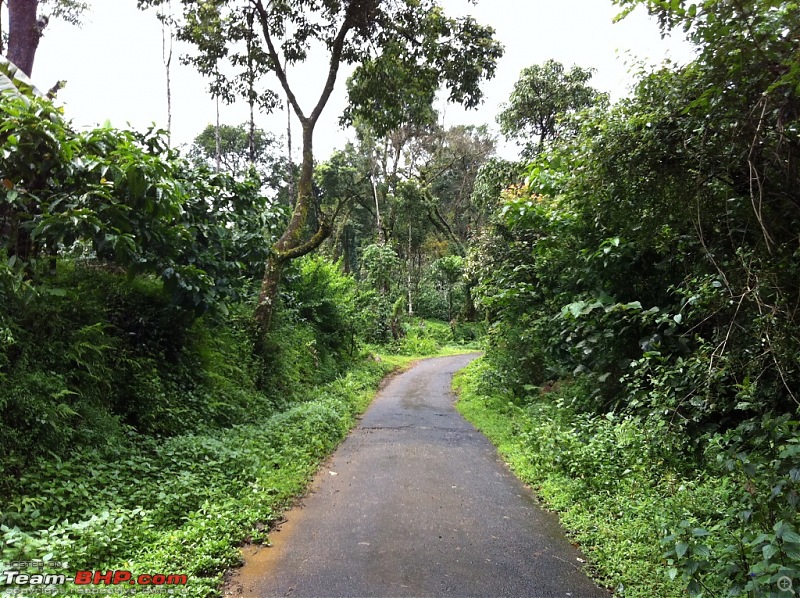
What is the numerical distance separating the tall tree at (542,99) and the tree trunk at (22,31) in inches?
468

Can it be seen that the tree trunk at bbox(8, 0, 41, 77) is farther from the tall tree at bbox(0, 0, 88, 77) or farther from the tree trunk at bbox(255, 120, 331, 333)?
the tree trunk at bbox(255, 120, 331, 333)

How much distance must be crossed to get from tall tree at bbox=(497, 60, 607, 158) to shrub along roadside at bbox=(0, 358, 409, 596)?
39.8 ft

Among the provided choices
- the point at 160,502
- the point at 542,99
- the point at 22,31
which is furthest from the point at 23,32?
the point at 542,99

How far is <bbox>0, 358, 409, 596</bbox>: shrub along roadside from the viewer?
3480 millimetres

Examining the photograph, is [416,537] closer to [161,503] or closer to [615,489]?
[615,489]

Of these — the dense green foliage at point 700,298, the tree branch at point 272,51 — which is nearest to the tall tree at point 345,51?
the tree branch at point 272,51

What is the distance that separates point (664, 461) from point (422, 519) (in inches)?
98.7

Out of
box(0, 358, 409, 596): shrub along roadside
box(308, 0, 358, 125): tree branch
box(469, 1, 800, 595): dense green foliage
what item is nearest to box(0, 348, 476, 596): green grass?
box(0, 358, 409, 596): shrub along roadside

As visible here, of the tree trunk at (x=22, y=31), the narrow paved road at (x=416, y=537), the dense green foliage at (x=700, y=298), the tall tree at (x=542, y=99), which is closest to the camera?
the dense green foliage at (x=700, y=298)

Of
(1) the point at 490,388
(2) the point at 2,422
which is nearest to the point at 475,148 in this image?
(1) the point at 490,388

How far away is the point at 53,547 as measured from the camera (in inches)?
129

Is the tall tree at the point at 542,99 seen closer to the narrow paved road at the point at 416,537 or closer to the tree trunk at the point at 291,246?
the tree trunk at the point at 291,246

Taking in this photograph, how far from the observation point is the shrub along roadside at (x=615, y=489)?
11.9 feet

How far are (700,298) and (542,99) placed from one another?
A: 12.6m
